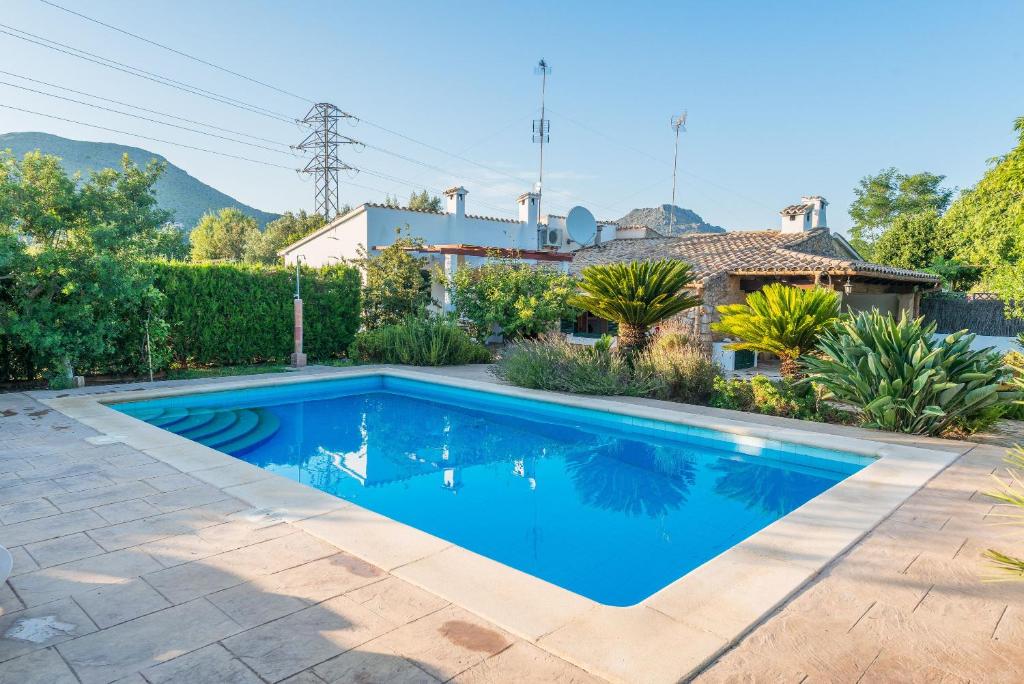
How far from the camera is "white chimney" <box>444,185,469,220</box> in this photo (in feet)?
80.2

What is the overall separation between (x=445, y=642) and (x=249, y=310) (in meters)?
12.8

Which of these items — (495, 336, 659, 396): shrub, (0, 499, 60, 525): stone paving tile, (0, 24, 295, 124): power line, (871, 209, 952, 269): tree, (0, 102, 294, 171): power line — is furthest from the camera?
(871, 209, 952, 269): tree

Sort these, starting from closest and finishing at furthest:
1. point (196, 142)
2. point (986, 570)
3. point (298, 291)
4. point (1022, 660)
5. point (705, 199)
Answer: point (1022, 660)
point (986, 570)
point (298, 291)
point (196, 142)
point (705, 199)

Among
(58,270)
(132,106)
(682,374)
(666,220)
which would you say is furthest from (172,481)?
(666,220)

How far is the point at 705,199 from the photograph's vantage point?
114 ft

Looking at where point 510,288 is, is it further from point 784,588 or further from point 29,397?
point 784,588

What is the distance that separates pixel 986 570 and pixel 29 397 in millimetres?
12151

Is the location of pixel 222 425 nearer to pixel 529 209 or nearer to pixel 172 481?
pixel 172 481

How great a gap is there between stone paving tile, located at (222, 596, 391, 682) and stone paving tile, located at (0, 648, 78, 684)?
633mm

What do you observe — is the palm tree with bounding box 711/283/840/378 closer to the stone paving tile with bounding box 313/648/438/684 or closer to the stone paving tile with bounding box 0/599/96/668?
the stone paving tile with bounding box 313/648/438/684

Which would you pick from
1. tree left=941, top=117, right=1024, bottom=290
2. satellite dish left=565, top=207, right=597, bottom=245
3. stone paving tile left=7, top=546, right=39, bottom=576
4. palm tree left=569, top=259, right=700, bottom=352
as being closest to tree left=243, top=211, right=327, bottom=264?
satellite dish left=565, top=207, right=597, bottom=245

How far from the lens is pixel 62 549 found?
3.95m

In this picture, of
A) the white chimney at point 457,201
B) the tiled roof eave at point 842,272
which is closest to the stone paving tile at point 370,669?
the tiled roof eave at point 842,272

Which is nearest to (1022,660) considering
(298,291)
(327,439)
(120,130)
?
(327,439)
